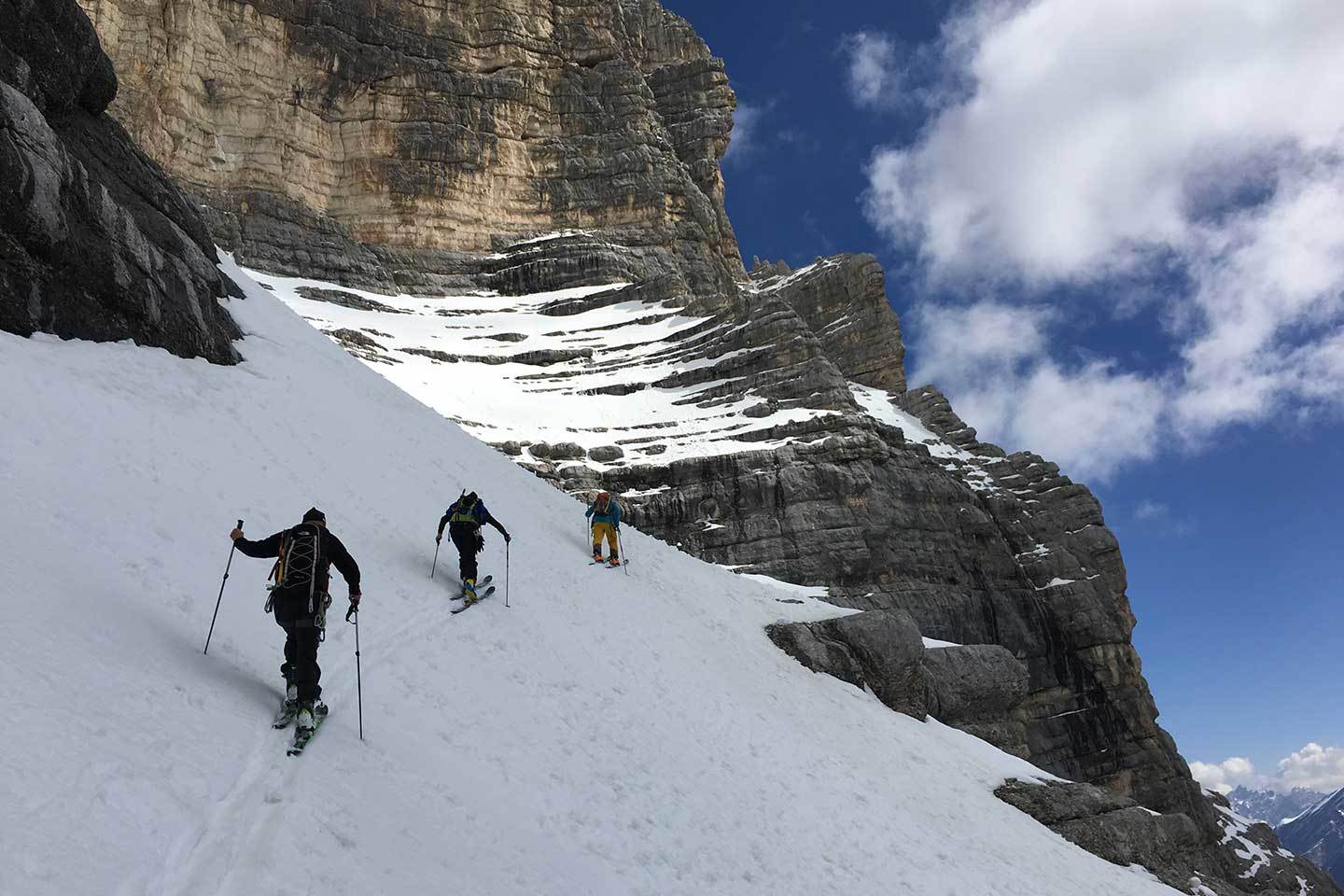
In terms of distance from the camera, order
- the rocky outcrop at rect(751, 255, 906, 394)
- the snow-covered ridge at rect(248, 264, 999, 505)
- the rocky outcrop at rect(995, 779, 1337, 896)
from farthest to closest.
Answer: the rocky outcrop at rect(751, 255, 906, 394) < the snow-covered ridge at rect(248, 264, 999, 505) < the rocky outcrop at rect(995, 779, 1337, 896)

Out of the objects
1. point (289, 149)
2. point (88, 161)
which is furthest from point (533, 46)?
point (88, 161)

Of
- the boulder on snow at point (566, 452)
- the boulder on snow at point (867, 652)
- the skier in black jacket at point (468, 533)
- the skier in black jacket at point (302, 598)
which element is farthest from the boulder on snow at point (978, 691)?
the boulder on snow at point (566, 452)

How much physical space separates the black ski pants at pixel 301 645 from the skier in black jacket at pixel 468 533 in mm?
5372

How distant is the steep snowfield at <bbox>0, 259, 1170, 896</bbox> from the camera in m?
5.15

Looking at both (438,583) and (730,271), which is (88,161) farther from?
(730,271)

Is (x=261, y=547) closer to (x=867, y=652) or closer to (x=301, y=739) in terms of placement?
(x=301, y=739)

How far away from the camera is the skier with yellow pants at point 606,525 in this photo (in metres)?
19.8

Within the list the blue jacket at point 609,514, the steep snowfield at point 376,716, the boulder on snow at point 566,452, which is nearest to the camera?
the steep snowfield at point 376,716

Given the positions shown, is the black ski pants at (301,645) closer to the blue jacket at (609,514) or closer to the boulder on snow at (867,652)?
the blue jacket at (609,514)

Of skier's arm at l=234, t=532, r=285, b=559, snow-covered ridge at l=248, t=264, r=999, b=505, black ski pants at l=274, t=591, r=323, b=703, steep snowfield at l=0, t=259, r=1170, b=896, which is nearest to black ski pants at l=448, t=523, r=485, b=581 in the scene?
steep snowfield at l=0, t=259, r=1170, b=896

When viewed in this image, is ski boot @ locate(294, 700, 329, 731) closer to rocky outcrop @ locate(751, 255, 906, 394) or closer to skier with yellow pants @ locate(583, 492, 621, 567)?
skier with yellow pants @ locate(583, 492, 621, 567)

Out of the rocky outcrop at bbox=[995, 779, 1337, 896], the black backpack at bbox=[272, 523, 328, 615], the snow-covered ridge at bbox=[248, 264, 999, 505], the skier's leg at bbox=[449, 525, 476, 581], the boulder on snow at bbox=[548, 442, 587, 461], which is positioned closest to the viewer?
the black backpack at bbox=[272, 523, 328, 615]

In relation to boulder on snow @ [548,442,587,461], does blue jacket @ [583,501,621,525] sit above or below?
below

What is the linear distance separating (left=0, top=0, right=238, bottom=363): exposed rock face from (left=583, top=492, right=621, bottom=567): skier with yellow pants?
29.3 feet
